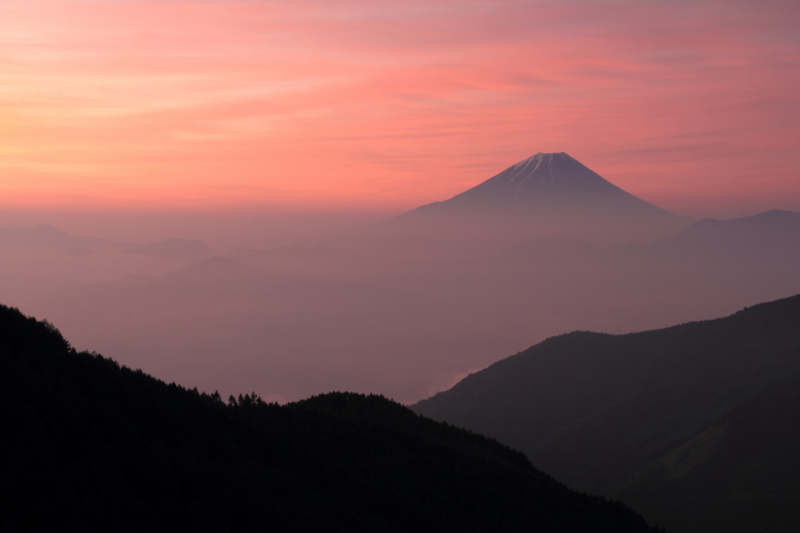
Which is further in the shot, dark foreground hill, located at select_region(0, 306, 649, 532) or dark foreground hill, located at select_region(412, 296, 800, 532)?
dark foreground hill, located at select_region(412, 296, 800, 532)

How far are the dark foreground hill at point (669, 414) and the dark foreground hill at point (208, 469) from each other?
51084 mm

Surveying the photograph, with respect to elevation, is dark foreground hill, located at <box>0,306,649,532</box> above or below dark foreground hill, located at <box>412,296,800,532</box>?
above

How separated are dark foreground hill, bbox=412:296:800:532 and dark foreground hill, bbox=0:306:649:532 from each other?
5108 centimetres

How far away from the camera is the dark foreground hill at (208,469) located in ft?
50.1

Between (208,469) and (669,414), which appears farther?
(669,414)

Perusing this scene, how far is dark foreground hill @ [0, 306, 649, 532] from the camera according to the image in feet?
50.1

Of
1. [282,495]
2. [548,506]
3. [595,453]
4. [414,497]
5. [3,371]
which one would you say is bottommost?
[595,453]

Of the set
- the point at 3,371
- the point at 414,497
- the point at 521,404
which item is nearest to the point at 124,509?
the point at 3,371

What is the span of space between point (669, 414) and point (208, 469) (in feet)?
391

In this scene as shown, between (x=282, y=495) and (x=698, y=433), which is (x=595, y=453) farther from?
(x=282, y=495)

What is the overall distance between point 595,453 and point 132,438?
348 feet

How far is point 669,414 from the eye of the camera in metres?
120

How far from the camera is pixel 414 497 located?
26.2 metres

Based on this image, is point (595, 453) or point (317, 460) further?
point (595, 453)
